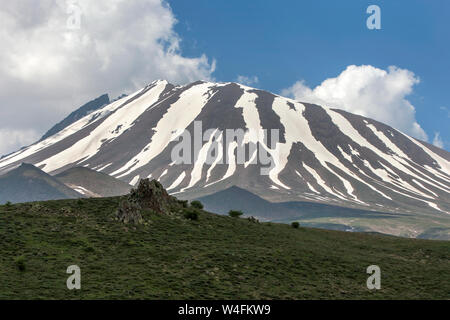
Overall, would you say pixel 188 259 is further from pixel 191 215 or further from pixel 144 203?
pixel 144 203

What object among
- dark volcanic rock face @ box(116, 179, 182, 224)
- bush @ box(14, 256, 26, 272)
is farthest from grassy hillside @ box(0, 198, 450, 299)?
dark volcanic rock face @ box(116, 179, 182, 224)

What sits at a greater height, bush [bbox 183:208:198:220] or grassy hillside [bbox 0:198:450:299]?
bush [bbox 183:208:198:220]

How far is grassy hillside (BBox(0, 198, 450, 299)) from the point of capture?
120ft

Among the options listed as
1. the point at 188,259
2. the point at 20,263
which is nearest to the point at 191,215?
the point at 188,259

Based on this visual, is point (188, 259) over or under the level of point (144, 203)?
under

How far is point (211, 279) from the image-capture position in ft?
131

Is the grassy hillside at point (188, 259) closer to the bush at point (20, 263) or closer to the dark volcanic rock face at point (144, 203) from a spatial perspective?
the bush at point (20, 263)

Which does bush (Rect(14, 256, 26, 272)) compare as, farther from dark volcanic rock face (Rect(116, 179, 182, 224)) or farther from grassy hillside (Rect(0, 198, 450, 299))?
dark volcanic rock face (Rect(116, 179, 182, 224))

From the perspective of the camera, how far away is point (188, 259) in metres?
44.1

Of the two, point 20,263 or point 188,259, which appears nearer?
point 20,263

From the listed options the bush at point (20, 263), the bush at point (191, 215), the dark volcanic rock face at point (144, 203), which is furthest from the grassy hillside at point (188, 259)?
the dark volcanic rock face at point (144, 203)
